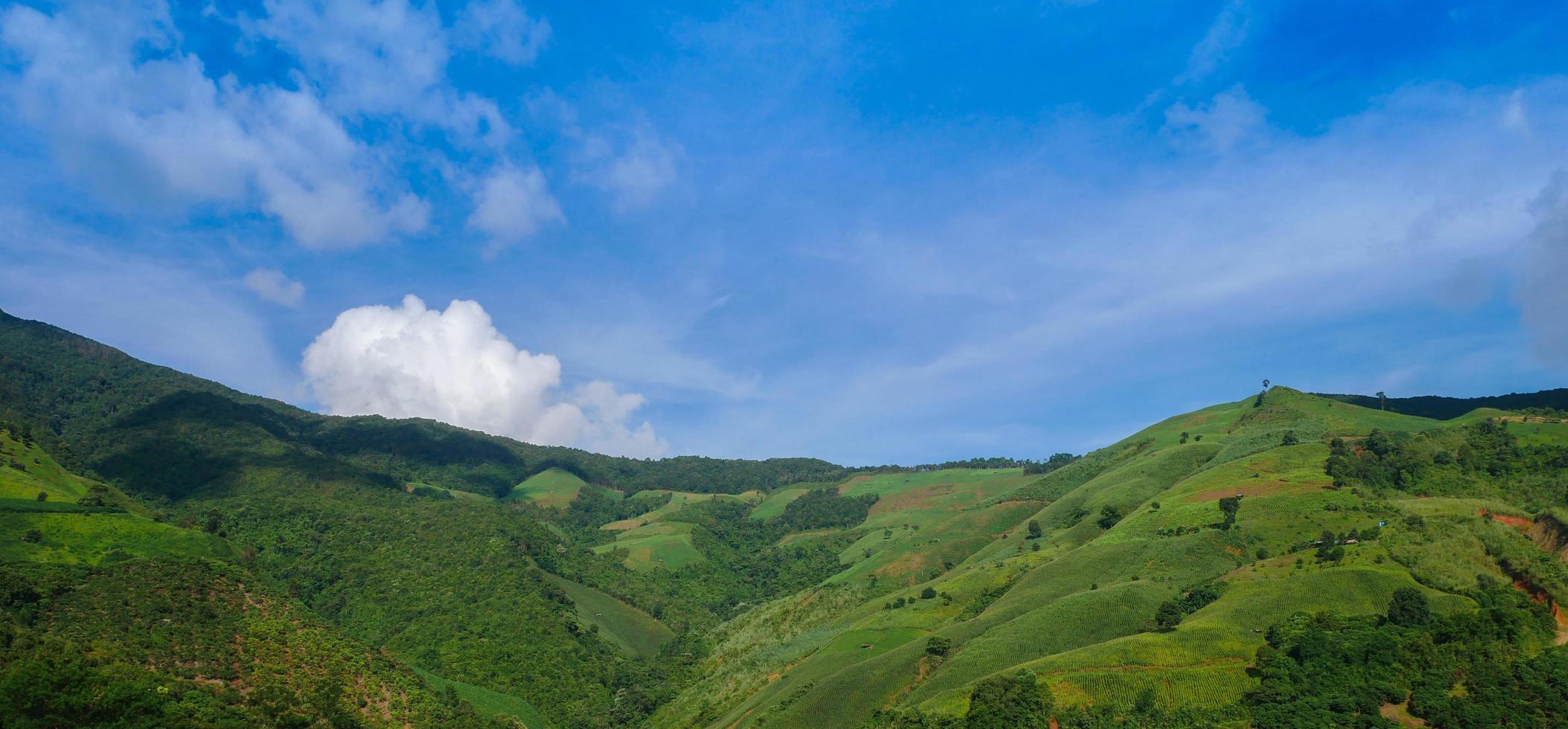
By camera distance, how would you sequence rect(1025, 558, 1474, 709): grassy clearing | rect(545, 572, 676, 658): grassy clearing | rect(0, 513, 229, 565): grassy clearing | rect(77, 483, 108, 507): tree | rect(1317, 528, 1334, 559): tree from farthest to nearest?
rect(545, 572, 676, 658): grassy clearing
rect(77, 483, 108, 507): tree
rect(0, 513, 229, 565): grassy clearing
rect(1317, 528, 1334, 559): tree
rect(1025, 558, 1474, 709): grassy clearing

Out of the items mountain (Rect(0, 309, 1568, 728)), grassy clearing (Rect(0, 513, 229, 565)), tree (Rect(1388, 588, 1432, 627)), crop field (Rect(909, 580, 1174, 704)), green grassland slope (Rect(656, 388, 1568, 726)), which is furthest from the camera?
grassy clearing (Rect(0, 513, 229, 565))

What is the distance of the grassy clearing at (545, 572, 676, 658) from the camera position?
176 m

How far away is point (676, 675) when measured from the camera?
14825 cm

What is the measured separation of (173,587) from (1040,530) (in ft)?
464

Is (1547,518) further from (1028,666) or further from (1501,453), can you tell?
(1028,666)

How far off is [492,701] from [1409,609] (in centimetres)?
11902

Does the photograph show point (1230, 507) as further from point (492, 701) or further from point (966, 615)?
point (492, 701)

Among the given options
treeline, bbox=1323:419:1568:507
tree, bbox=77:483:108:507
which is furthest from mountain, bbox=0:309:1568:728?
tree, bbox=77:483:108:507

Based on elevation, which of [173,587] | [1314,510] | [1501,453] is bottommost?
[173,587]

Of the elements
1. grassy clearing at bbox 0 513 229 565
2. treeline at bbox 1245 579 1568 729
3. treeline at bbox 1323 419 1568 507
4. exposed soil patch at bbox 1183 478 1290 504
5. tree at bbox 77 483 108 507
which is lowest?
treeline at bbox 1245 579 1568 729

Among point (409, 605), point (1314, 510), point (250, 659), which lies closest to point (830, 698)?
point (250, 659)

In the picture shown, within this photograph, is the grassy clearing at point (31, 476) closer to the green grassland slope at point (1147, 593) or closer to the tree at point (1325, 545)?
the green grassland slope at point (1147, 593)

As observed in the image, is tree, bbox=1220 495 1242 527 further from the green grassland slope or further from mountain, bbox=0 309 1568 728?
the green grassland slope

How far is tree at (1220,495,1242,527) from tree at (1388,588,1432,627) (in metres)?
37.8
